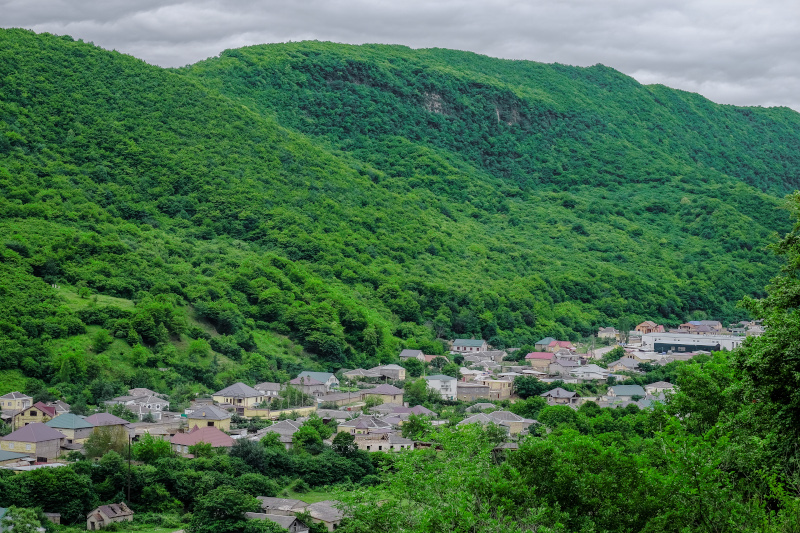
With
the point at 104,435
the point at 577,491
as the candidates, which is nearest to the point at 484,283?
the point at 104,435

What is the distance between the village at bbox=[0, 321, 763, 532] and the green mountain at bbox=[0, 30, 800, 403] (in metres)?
2.95

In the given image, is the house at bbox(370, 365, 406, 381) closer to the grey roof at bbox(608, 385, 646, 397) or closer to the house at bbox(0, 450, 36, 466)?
the grey roof at bbox(608, 385, 646, 397)

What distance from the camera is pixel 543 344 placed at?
235ft

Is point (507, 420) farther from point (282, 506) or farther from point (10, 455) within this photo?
point (10, 455)

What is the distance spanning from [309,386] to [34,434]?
19.0 meters

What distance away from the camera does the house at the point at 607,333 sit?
80.3 meters

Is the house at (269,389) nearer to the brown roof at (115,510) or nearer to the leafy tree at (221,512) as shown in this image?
the brown roof at (115,510)

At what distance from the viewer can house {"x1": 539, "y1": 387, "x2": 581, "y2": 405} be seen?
5261 cm

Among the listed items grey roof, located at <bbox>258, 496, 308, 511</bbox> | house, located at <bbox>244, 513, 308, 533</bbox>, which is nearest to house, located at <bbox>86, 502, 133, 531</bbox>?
house, located at <bbox>244, 513, 308, 533</bbox>

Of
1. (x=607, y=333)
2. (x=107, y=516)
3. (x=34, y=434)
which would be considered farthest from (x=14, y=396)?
(x=607, y=333)

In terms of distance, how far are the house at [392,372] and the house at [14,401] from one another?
2224 cm

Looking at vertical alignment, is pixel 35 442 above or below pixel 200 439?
above

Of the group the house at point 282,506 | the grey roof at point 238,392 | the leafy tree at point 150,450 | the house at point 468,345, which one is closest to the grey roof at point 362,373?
the grey roof at point 238,392

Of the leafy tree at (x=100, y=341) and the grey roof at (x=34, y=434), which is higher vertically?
the leafy tree at (x=100, y=341)
